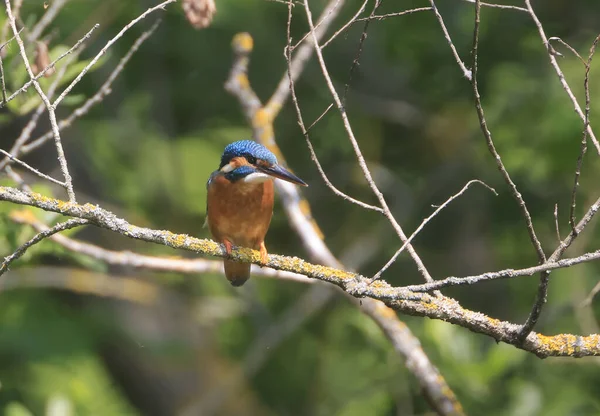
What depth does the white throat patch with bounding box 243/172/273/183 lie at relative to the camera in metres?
3.28

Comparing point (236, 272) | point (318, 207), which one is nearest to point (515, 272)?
point (236, 272)

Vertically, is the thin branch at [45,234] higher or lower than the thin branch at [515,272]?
higher

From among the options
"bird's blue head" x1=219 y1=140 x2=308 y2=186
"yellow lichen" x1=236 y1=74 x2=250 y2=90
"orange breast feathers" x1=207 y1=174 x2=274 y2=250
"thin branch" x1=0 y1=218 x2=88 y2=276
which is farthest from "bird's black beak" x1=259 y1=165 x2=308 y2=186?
"yellow lichen" x1=236 y1=74 x2=250 y2=90

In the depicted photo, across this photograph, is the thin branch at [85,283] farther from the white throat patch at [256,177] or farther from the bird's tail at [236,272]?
the white throat patch at [256,177]

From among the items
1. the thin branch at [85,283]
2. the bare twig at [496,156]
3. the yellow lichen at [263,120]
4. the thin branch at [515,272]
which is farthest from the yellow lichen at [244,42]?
the thin branch at [515,272]

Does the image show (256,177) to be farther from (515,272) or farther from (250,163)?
(515,272)

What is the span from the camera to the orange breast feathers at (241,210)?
3395mm

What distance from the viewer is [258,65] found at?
18.9 feet

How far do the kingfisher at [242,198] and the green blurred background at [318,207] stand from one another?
1.52m

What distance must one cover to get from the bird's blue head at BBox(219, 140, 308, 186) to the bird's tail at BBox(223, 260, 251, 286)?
1.18 feet

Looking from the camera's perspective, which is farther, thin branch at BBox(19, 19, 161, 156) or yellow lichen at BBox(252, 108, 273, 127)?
yellow lichen at BBox(252, 108, 273, 127)

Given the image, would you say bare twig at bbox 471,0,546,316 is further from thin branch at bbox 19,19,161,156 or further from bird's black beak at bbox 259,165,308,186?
thin branch at bbox 19,19,161,156

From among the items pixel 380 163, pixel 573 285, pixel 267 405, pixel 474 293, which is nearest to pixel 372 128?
pixel 380 163

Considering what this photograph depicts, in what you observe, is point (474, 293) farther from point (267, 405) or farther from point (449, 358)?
point (267, 405)
